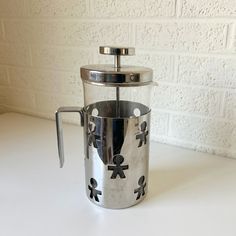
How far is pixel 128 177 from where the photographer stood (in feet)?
1.53

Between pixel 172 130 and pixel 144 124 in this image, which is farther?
pixel 172 130

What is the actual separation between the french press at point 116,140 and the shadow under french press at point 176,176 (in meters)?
0.05

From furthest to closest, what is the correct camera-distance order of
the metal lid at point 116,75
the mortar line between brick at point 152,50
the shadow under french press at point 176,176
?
the mortar line between brick at point 152,50 → the shadow under french press at point 176,176 → the metal lid at point 116,75

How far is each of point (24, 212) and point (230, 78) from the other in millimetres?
552

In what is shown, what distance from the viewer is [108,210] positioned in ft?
1.56

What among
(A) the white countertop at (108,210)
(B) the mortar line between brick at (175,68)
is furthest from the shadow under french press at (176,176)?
(B) the mortar line between brick at (175,68)

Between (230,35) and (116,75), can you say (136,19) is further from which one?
(116,75)

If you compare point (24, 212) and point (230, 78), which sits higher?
point (230, 78)

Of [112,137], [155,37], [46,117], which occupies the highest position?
[155,37]

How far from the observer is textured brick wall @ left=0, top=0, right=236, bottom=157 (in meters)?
0.66

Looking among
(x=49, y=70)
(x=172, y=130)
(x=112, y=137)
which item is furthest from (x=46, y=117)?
(x=112, y=137)

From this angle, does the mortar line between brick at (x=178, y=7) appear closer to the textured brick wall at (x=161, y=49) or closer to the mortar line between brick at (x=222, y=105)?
the textured brick wall at (x=161, y=49)

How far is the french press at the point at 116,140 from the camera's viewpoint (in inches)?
16.8

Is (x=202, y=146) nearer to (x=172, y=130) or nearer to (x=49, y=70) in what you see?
(x=172, y=130)
